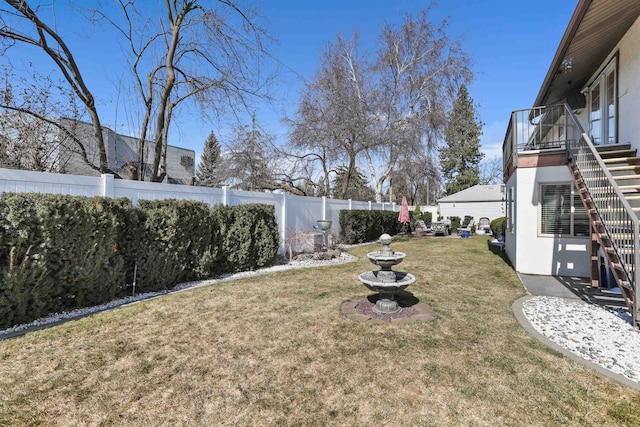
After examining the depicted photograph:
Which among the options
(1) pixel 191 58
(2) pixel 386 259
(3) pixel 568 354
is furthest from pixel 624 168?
(1) pixel 191 58

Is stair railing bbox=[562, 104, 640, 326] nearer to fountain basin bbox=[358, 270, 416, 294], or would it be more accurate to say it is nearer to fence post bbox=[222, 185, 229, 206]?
fountain basin bbox=[358, 270, 416, 294]

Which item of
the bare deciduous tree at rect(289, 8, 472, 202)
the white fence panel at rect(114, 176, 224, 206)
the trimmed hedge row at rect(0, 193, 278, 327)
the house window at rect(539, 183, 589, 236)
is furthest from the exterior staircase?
the bare deciduous tree at rect(289, 8, 472, 202)

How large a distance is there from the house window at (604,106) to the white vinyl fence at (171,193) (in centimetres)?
863

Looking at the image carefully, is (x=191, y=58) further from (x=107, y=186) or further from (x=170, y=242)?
(x=170, y=242)

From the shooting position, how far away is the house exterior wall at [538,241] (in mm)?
7098

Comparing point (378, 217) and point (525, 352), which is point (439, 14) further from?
point (525, 352)

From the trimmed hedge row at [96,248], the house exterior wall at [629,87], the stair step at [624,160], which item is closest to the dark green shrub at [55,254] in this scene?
the trimmed hedge row at [96,248]

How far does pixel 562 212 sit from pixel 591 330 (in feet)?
13.5

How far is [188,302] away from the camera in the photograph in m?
5.14

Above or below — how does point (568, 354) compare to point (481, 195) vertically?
below

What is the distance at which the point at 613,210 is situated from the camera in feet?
15.5

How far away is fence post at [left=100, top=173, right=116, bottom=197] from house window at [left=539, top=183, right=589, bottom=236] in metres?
9.21

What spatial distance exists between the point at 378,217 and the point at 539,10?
33.5 feet

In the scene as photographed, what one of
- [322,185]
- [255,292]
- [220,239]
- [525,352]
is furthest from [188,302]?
[322,185]
